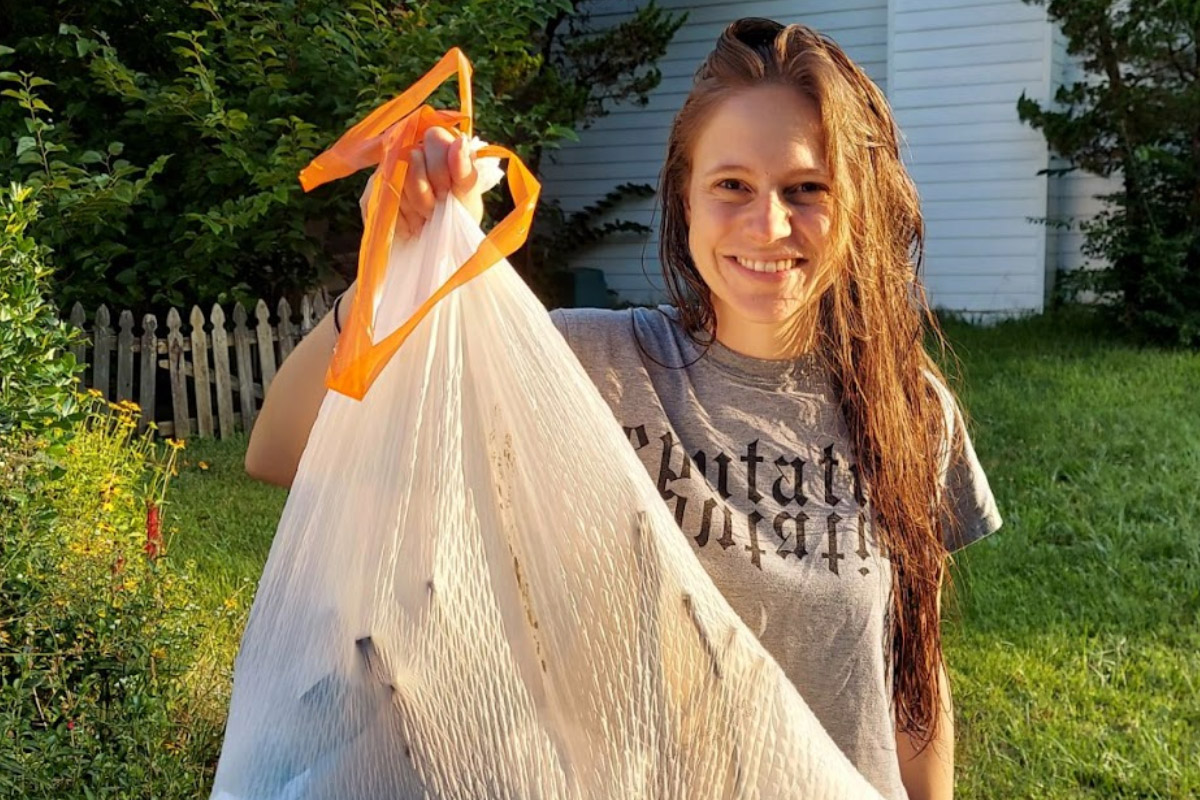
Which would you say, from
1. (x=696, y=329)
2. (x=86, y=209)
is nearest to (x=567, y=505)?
(x=696, y=329)

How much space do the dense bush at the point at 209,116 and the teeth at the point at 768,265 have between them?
183 inches

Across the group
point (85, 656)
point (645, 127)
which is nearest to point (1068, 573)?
point (85, 656)

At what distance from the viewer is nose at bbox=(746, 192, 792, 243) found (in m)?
1.26

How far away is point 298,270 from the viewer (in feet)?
23.2

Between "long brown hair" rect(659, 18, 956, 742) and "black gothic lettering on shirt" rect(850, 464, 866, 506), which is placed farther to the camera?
"black gothic lettering on shirt" rect(850, 464, 866, 506)

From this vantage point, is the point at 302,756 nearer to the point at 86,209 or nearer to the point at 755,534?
the point at 755,534

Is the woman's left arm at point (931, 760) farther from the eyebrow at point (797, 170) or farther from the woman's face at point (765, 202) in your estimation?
the eyebrow at point (797, 170)

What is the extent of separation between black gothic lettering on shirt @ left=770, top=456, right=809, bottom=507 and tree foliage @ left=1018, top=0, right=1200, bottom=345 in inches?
229

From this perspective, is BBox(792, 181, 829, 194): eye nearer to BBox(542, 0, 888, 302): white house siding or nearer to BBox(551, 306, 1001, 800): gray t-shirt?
BBox(551, 306, 1001, 800): gray t-shirt

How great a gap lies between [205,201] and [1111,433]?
5.20 m

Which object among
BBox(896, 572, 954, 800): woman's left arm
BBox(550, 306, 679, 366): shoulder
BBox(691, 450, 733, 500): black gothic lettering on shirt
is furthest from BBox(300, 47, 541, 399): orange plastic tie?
BBox(896, 572, 954, 800): woman's left arm

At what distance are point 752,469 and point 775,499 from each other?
0.16ft

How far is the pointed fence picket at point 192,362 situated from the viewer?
20.4 feet

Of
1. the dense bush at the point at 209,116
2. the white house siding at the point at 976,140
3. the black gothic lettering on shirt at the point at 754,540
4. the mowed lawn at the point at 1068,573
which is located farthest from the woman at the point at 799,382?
the white house siding at the point at 976,140
